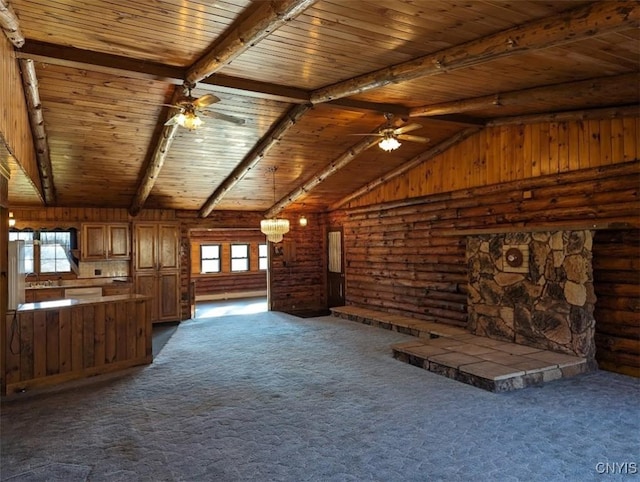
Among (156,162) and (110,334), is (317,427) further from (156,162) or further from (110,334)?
(156,162)

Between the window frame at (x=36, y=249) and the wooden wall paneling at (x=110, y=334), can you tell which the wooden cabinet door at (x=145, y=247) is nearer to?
the window frame at (x=36, y=249)

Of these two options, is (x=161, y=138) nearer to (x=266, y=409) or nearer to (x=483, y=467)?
(x=266, y=409)

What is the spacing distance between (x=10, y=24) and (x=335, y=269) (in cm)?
927

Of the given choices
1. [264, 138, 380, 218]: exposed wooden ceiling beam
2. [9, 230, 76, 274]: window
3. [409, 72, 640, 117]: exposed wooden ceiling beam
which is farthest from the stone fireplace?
[9, 230, 76, 274]: window

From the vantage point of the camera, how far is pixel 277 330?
29.2ft

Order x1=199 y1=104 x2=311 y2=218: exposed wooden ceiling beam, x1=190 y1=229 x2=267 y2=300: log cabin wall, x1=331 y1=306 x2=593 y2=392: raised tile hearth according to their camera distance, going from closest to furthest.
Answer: x1=331 y1=306 x2=593 y2=392: raised tile hearth, x1=199 y1=104 x2=311 y2=218: exposed wooden ceiling beam, x1=190 y1=229 x2=267 y2=300: log cabin wall

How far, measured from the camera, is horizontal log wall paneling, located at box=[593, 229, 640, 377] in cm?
557

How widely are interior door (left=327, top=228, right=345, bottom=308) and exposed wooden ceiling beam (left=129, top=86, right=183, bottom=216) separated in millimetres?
5074

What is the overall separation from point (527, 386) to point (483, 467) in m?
2.13

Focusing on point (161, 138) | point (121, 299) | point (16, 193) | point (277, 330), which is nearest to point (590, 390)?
point (277, 330)

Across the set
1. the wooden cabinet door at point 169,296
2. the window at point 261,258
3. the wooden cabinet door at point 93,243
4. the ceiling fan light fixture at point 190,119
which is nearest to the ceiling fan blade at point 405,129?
the ceiling fan light fixture at point 190,119

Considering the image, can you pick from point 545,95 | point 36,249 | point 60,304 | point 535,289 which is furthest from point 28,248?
point 545,95

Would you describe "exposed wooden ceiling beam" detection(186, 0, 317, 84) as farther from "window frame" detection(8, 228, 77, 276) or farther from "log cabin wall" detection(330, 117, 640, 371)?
"window frame" detection(8, 228, 77, 276)

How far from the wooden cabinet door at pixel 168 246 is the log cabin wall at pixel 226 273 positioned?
3.83 metres
